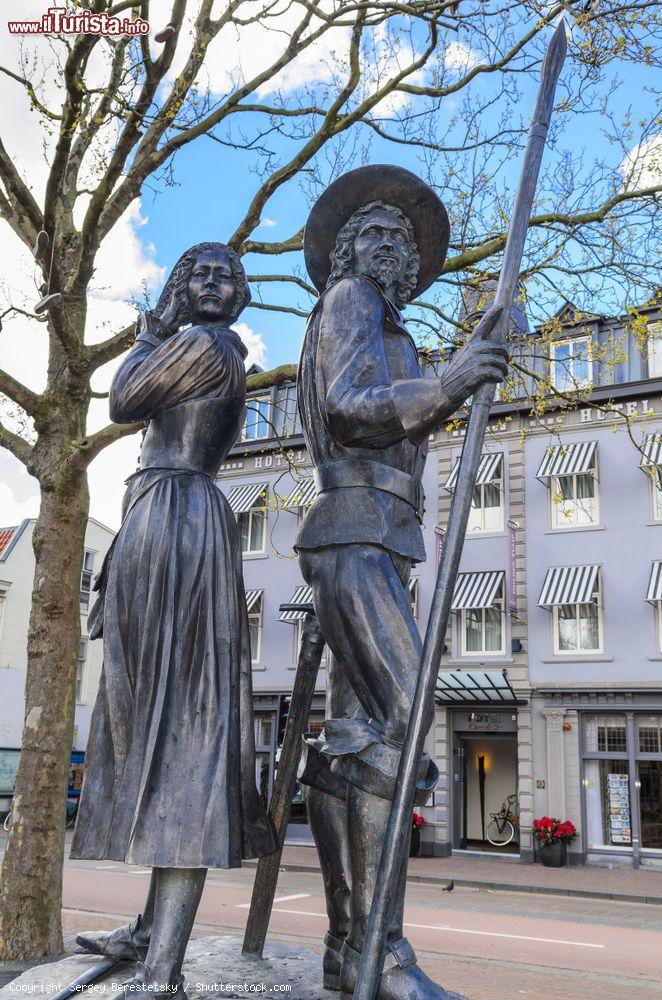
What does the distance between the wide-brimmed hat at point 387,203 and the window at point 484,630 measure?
20.8m

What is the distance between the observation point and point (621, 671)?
21969mm

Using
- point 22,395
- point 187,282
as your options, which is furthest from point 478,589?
point 187,282

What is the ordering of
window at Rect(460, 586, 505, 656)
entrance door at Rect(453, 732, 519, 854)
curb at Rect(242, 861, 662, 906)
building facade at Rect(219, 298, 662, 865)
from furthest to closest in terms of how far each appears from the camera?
entrance door at Rect(453, 732, 519, 854)
window at Rect(460, 586, 505, 656)
building facade at Rect(219, 298, 662, 865)
curb at Rect(242, 861, 662, 906)

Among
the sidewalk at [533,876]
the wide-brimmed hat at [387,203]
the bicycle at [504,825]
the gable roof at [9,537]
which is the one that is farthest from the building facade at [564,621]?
the wide-brimmed hat at [387,203]

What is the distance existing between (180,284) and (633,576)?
20.5m

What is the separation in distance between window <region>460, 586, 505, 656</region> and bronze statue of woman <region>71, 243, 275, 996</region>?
21120 mm

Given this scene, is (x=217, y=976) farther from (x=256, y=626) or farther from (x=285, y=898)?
(x=256, y=626)

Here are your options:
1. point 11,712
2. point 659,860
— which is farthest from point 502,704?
point 11,712

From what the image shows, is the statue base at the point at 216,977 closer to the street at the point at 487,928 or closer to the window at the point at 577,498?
the street at the point at 487,928

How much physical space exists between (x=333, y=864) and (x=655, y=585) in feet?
65.1

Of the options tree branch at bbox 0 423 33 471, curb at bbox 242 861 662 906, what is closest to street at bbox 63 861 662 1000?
curb at bbox 242 861 662 906

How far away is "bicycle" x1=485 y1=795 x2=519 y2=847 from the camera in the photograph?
24.4 metres

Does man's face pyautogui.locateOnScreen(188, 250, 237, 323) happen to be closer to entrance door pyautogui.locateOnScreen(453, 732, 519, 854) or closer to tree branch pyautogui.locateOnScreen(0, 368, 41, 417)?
tree branch pyautogui.locateOnScreen(0, 368, 41, 417)

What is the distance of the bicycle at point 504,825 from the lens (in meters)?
24.4
